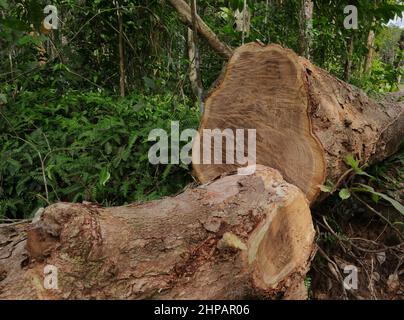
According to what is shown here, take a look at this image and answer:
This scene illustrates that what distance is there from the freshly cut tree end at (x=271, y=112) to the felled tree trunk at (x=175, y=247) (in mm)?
532

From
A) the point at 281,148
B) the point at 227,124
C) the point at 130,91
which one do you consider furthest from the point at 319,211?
the point at 130,91

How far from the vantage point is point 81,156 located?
12.0ft

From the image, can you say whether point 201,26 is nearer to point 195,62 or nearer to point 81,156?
point 195,62

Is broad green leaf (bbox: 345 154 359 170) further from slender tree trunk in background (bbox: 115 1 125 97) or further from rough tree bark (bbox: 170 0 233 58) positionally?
slender tree trunk in background (bbox: 115 1 125 97)

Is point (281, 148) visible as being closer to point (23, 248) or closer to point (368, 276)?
point (368, 276)

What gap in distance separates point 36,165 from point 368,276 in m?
2.74

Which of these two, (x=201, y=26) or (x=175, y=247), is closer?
(x=175, y=247)

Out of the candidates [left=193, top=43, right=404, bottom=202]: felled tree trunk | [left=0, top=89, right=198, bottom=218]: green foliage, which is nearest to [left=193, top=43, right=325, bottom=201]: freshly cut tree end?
[left=193, top=43, right=404, bottom=202]: felled tree trunk

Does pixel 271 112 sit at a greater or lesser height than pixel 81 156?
greater

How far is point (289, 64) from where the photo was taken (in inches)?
111

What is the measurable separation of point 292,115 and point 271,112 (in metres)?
0.16

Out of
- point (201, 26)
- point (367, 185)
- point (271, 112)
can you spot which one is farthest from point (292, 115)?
point (201, 26)

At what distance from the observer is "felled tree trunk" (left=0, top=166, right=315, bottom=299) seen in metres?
1.75

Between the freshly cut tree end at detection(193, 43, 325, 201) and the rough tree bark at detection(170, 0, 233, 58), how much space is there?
2.16 meters
